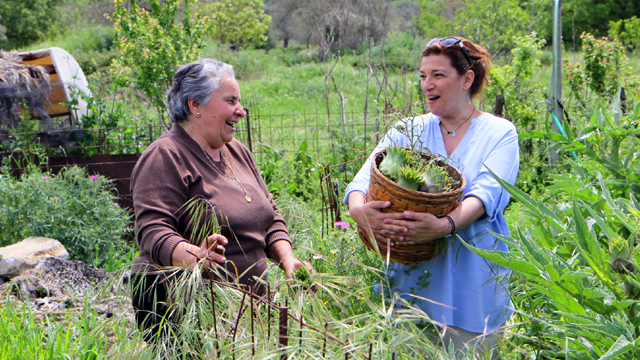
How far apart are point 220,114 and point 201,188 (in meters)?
0.32

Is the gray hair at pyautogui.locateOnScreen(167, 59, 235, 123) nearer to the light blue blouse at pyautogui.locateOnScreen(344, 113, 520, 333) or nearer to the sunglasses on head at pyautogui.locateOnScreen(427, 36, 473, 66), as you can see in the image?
the light blue blouse at pyautogui.locateOnScreen(344, 113, 520, 333)

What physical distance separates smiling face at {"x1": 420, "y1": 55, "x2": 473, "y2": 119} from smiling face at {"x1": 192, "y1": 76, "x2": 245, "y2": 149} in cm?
77

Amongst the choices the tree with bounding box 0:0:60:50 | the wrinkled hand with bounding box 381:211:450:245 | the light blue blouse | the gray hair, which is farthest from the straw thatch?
the tree with bounding box 0:0:60:50

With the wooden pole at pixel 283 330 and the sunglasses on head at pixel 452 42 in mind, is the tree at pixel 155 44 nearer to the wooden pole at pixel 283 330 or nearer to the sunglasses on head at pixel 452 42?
the sunglasses on head at pixel 452 42

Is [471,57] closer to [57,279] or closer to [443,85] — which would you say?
[443,85]

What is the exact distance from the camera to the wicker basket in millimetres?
1548

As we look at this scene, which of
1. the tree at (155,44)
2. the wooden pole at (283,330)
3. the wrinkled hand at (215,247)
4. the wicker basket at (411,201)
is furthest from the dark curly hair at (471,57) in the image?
the tree at (155,44)

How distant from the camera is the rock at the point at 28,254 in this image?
3457 millimetres

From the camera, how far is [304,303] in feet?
4.07

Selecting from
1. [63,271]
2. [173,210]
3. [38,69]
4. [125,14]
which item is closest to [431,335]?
[173,210]

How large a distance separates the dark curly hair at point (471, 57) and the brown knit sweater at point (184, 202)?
92cm

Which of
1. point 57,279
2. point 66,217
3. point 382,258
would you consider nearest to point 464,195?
point 382,258

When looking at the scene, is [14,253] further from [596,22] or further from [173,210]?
[596,22]

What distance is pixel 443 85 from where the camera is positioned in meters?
1.94
